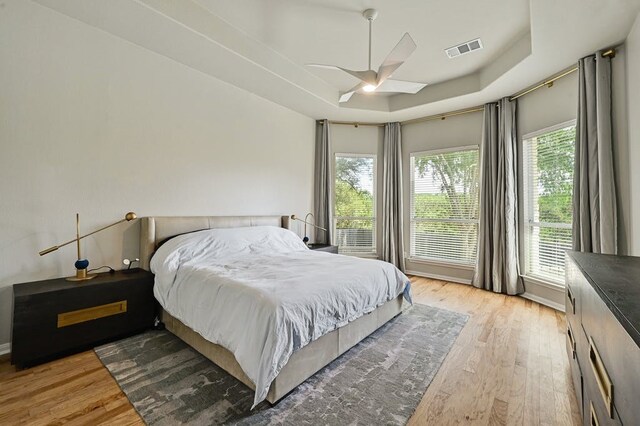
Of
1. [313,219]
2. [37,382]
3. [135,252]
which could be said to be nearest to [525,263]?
[313,219]

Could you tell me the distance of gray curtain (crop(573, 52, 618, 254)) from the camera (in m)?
2.66

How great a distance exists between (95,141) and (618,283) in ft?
12.4

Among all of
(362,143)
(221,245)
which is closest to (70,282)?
→ (221,245)

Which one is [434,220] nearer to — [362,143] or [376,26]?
[362,143]

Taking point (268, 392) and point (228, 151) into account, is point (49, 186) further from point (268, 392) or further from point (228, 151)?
point (268, 392)

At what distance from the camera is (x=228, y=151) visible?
379 cm

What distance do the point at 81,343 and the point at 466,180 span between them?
5082 mm

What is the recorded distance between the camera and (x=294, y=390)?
186cm

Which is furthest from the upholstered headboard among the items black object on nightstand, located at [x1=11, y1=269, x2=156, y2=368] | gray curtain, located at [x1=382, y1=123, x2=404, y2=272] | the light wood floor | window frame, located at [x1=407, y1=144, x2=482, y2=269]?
window frame, located at [x1=407, y1=144, x2=482, y2=269]

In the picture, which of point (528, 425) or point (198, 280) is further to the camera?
point (198, 280)

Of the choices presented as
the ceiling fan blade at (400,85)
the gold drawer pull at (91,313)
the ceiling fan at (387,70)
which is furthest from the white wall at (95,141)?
the ceiling fan blade at (400,85)

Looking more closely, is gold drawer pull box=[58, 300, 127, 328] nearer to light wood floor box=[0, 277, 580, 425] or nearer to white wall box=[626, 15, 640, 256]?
light wood floor box=[0, 277, 580, 425]

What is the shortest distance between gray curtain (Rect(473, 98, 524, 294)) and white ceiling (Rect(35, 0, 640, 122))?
1.33 ft

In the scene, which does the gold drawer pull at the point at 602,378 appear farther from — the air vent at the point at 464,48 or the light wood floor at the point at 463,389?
the air vent at the point at 464,48
